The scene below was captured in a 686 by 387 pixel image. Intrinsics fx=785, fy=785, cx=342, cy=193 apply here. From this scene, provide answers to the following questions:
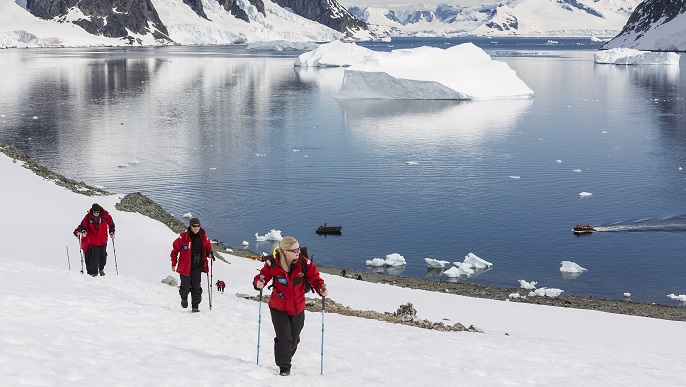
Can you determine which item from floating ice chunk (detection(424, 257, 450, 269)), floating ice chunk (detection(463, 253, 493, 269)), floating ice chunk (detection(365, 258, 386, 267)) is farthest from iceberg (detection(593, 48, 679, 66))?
floating ice chunk (detection(365, 258, 386, 267))

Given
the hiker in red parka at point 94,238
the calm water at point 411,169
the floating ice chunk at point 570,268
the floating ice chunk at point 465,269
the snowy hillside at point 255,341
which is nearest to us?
the snowy hillside at point 255,341

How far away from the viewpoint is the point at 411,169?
46.4 meters

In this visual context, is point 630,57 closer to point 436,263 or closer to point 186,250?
point 436,263

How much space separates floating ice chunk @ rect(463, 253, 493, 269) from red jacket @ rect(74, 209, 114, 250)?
15477 mm

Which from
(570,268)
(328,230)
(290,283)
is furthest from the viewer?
(328,230)

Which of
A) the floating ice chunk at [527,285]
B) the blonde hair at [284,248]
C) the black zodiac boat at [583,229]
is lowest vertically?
the floating ice chunk at [527,285]

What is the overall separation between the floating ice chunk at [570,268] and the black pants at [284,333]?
794 inches

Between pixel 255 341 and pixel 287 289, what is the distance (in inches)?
103

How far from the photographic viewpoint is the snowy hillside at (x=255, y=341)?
9906mm

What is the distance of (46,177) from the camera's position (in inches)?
1253

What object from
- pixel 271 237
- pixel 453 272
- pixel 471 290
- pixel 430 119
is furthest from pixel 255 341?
pixel 430 119

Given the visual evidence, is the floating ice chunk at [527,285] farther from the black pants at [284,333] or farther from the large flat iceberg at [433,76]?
the large flat iceberg at [433,76]

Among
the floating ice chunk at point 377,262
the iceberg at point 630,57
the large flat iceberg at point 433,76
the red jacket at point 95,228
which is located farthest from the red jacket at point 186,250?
the iceberg at point 630,57

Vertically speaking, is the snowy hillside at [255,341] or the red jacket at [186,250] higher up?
the red jacket at [186,250]
